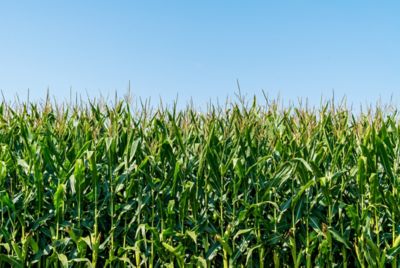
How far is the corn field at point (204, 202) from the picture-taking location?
11.8ft

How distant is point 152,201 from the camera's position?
12.1ft

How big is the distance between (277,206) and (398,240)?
0.87 meters

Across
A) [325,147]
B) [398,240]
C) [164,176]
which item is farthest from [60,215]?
[398,240]

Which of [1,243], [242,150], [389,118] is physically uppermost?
[389,118]

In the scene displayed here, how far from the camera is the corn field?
3598mm

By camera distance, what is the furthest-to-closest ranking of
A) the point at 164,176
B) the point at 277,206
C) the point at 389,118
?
the point at 389,118, the point at 164,176, the point at 277,206

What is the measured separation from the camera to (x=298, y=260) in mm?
3566

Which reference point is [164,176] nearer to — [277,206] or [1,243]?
[277,206]

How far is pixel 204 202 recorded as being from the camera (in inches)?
146

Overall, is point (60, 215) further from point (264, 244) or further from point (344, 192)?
point (344, 192)

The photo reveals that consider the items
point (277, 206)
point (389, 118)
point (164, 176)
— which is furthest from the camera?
point (389, 118)

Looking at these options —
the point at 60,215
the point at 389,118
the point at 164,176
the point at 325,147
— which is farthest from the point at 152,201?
the point at 389,118

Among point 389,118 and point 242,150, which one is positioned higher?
point 389,118

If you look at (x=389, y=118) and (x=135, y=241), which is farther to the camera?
(x=389, y=118)
